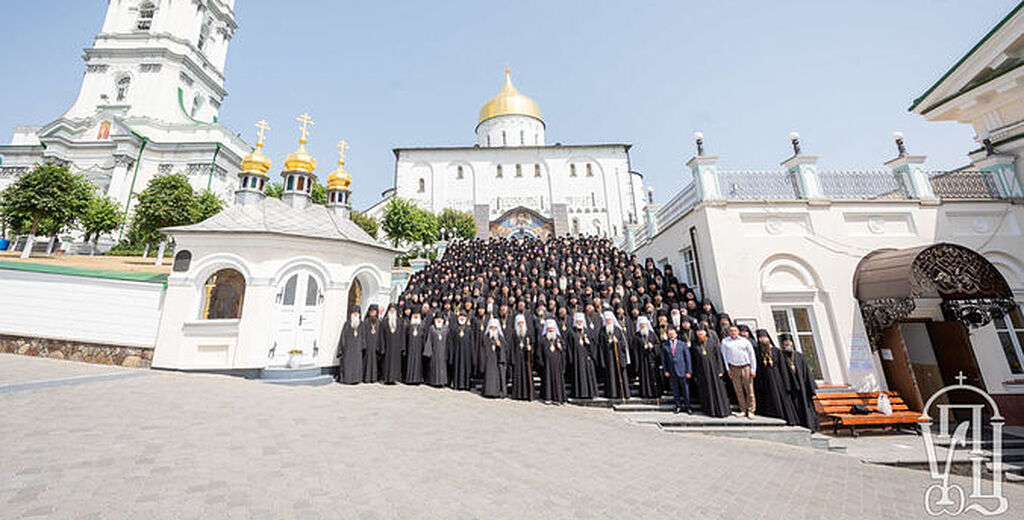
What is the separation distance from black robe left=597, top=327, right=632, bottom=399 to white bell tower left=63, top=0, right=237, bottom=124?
40.8 m

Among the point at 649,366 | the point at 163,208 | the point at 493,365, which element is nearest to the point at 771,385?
the point at 649,366

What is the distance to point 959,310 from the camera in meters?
7.91

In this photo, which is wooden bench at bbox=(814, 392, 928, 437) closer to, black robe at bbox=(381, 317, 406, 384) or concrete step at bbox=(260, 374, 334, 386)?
black robe at bbox=(381, 317, 406, 384)

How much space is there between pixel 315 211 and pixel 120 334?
15.6 feet

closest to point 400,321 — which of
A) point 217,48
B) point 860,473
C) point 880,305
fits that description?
point 860,473

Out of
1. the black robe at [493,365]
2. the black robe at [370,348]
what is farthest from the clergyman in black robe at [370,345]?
the black robe at [493,365]

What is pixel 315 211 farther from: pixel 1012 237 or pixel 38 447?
pixel 1012 237

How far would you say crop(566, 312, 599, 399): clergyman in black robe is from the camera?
7359 mm

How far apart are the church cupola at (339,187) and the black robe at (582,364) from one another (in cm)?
878

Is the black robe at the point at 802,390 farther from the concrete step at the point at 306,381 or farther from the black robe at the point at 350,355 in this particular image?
the concrete step at the point at 306,381

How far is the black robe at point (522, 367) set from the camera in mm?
7570

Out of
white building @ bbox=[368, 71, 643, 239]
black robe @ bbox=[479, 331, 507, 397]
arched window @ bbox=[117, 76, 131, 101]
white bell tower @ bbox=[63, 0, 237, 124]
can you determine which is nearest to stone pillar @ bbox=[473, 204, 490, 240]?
white building @ bbox=[368, 71, 643, 239]

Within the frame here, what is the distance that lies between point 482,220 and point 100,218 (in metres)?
25.6

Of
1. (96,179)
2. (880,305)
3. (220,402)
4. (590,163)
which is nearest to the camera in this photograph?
(220,402)
